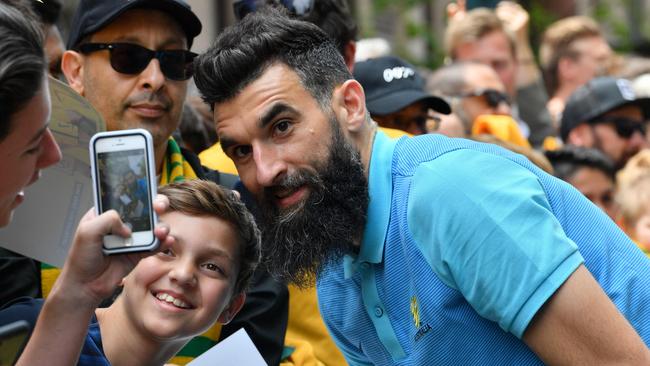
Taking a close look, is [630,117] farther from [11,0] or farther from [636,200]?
[11,0]

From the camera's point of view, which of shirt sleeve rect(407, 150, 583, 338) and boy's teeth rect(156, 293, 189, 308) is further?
boy's teeth rect(156, 293, 189, 308)

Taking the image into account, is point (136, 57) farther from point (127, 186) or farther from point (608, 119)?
point (608, 119)

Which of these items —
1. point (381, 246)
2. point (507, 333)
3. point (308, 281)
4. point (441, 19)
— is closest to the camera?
point (507, 333)

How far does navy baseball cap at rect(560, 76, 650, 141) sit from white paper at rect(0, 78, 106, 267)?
4683 mm

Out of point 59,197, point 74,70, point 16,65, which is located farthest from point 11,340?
point 74,70

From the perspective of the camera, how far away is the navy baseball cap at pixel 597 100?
716 cm

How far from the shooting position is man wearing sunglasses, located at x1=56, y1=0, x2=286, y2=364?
429cm

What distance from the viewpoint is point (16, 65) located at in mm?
2295

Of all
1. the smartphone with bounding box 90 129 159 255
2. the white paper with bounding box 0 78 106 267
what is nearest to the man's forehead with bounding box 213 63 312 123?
the white paper with bounding box 0 78 106 267

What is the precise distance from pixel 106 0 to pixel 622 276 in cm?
224

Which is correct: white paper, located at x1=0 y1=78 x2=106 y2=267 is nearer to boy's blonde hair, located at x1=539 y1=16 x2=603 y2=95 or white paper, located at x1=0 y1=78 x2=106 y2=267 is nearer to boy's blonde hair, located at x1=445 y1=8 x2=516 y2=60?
boy's blonde hair, located at x1=445 y1=8 x2=516 y2=60

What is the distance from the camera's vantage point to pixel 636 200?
625 centimetres

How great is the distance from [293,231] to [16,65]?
4.59 feet

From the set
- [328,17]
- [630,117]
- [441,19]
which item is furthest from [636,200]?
[441,19]
